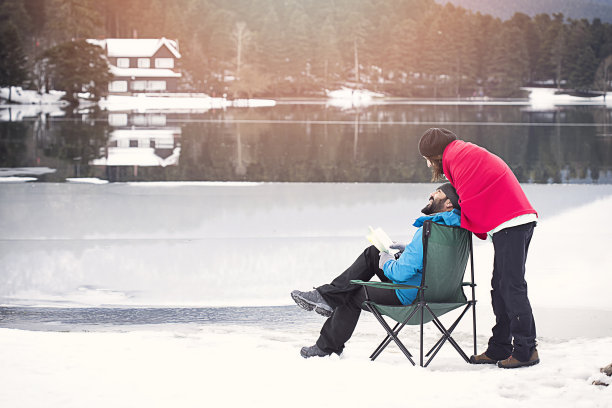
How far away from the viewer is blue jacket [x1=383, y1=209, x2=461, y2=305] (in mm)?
3758

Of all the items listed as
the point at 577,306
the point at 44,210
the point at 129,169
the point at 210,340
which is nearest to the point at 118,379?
the point at 210,340

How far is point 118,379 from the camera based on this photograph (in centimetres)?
352

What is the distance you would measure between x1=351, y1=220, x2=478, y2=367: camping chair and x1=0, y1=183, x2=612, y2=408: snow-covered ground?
0.21 m

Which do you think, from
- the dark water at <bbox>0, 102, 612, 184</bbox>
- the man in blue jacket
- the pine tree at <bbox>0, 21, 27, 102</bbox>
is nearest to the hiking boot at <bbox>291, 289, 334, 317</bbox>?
the man in blue jacket

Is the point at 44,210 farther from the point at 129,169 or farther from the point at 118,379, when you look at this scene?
the point at 129,169

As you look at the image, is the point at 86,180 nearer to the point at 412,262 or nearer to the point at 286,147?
the point at 286,147

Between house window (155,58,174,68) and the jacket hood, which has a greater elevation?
house window (155,58,174,68)

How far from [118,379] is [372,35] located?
61.2 m

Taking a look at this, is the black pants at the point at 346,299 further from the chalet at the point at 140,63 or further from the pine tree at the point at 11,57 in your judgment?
the chalet at the point at 140,63

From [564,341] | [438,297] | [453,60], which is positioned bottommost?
[564,341]

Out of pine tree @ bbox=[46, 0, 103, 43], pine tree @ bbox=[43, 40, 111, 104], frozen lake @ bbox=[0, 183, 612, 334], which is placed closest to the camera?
frozen lake @ bbox=[0, 183, 612, 334]

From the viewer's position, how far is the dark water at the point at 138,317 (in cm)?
495

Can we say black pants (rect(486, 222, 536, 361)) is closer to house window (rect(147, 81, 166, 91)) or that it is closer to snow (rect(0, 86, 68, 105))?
snow (rect(0, 86, 68, 105))

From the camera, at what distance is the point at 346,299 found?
3.97m
